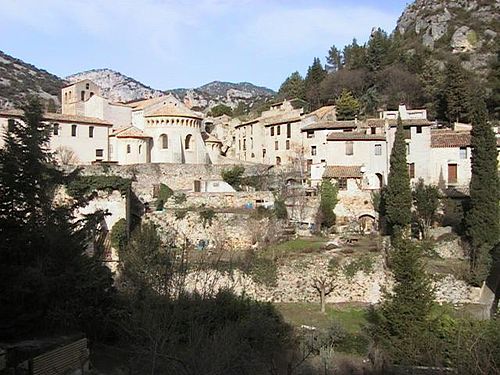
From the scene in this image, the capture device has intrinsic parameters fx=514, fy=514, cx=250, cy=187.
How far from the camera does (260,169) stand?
3866 cm

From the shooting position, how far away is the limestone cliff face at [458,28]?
251 feet

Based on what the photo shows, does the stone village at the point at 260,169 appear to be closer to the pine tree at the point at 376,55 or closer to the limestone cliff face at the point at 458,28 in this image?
the pine tree at the point at 376,55

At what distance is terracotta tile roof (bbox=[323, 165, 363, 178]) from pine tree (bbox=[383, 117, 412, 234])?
5390 mm

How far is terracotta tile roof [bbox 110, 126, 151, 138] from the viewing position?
40.0 m

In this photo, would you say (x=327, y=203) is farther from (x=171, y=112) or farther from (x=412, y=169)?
(x=171, y=112)

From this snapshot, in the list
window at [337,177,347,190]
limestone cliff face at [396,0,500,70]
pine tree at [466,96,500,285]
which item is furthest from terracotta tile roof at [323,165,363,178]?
limestone cliff face at [396,0,500,70]

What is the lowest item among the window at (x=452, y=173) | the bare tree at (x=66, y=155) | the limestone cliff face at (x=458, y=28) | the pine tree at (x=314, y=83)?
the window at (x=452, y=173)

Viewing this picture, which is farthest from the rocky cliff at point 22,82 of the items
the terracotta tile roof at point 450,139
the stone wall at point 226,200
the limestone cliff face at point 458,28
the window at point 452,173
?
the limestone cliff face at point 458,28

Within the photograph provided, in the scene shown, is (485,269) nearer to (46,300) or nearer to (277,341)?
(277,341)

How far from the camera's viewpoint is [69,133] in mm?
38469

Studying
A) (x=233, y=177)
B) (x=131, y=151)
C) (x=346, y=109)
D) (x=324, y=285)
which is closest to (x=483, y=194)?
(x=324, y=285)

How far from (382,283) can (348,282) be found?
162 cm

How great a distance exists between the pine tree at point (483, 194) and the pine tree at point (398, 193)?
326 cm

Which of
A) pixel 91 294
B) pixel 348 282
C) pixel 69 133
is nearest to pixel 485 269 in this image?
pixel 348 282
